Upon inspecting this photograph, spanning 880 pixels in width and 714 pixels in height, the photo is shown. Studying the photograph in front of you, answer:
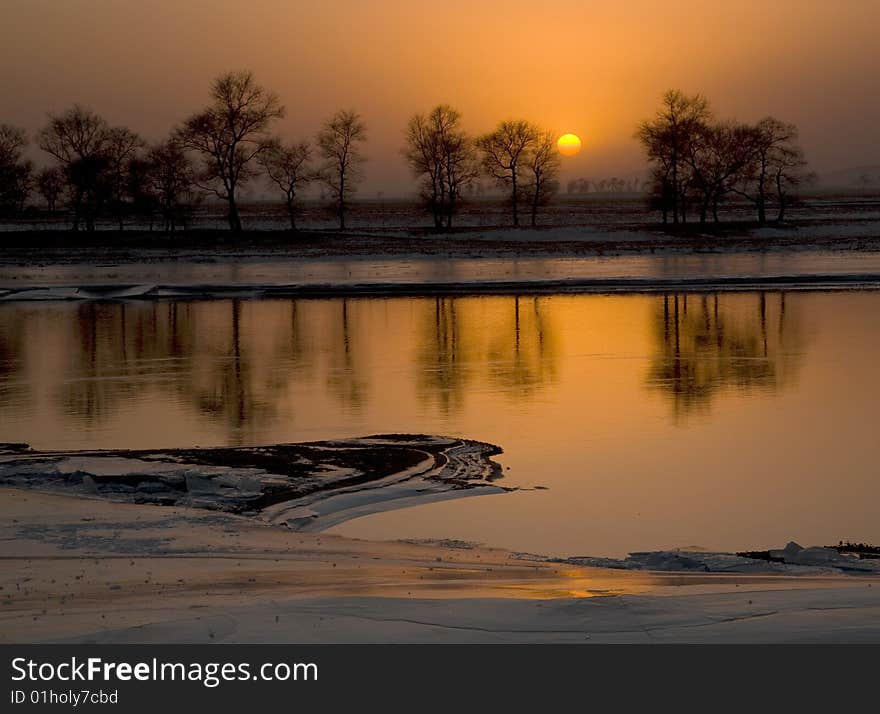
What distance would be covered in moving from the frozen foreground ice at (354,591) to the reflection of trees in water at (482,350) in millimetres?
6733

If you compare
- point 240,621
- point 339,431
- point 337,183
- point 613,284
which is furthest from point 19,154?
point 240,621

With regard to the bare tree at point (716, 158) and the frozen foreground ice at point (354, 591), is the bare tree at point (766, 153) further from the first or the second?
the frozen foreground ice at point (354, 591)

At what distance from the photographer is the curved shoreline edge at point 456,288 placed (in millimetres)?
35675

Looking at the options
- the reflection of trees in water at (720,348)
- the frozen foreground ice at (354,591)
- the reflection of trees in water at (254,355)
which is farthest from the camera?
the reflection of trees in water at (720,348)

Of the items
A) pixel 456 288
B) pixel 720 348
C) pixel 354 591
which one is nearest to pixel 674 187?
pixel 456 288

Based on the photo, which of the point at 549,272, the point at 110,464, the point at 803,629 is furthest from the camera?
the point at 549,272

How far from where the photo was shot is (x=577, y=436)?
13.7 meters

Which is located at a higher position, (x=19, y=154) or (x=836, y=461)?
(x=19, y=154)

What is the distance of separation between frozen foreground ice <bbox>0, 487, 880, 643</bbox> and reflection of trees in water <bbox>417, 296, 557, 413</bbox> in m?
6.73

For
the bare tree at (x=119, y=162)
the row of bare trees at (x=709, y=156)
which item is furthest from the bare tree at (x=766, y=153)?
the bare tree at (x=119, y=162)

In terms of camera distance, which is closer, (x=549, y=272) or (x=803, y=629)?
(x=803, y=629)
